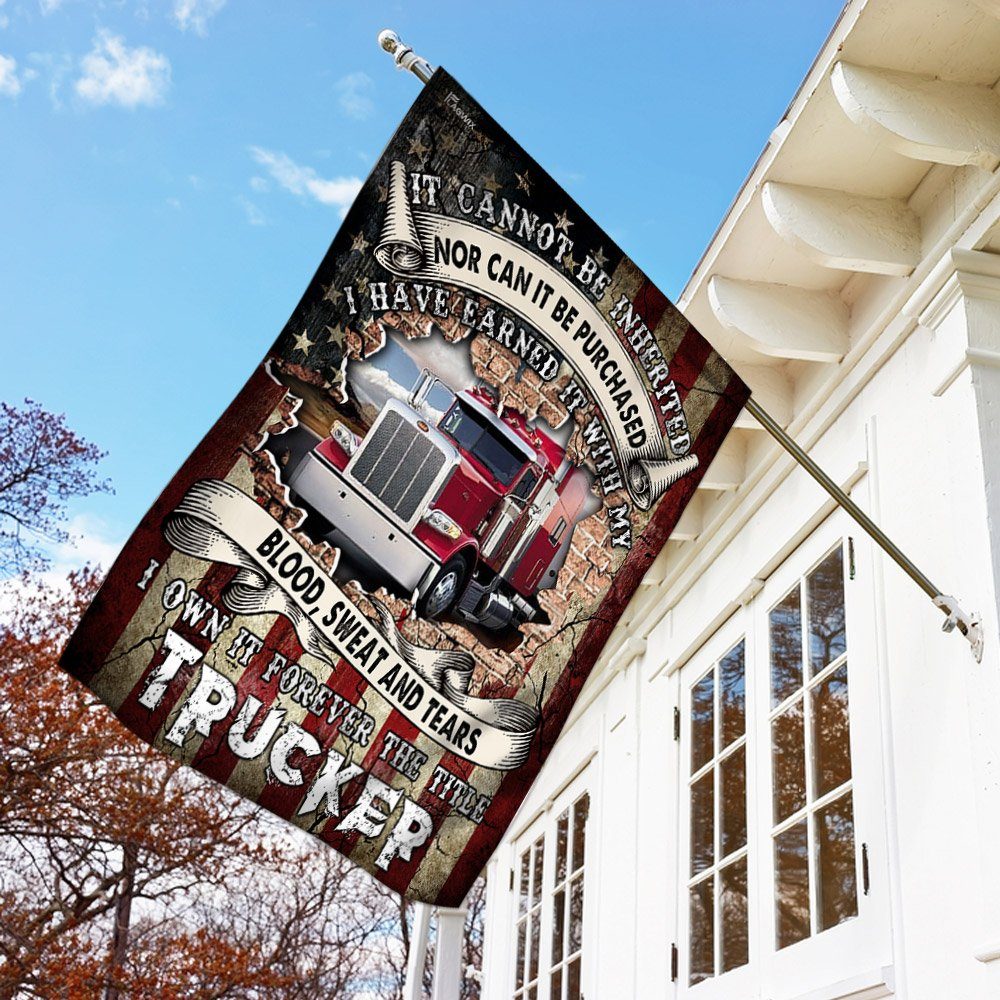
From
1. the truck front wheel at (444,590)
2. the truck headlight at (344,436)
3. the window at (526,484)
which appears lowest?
the truck front wheel at (444,590)

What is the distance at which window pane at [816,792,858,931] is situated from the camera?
3.29 m

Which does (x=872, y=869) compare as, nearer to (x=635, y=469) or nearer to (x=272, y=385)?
(x=635, y=469)

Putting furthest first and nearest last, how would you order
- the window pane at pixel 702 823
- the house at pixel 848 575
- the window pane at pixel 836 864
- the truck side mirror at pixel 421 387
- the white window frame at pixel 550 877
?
the white window frame at pixel 550 877, the window pane at pixel 702 823, the window pane at pixel 836 864, the truck side mirror at pixel 421 387, the house at pixel 848 575

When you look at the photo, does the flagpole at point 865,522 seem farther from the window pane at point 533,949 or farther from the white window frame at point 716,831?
the window pane at point 533,949

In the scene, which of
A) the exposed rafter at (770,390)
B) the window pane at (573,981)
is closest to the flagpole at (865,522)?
the exposed rafter at (770,390)

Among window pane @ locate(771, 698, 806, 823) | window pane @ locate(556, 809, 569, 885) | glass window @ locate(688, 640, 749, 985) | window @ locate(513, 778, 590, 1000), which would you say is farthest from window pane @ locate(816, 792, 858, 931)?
window pane @ locate(556, 809, 569, 885)

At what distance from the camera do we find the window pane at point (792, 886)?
354 centimetres

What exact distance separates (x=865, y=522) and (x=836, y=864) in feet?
3.62

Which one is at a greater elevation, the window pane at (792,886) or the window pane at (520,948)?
the window pane at (520,948)

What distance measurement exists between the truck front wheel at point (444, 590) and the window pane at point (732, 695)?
4.72 ft

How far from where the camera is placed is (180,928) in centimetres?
1925

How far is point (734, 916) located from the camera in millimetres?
4016

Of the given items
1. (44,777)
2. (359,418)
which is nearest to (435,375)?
(359,418)

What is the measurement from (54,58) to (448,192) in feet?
86.8
